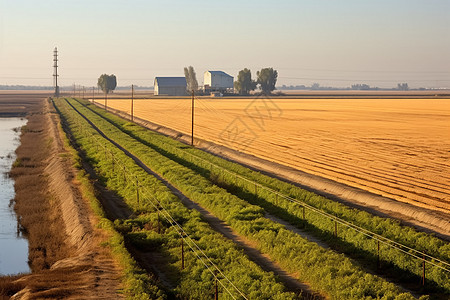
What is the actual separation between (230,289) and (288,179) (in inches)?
775

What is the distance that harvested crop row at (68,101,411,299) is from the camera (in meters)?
16.0

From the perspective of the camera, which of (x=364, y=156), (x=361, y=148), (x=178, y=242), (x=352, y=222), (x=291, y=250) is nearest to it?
(x=291, y=250)

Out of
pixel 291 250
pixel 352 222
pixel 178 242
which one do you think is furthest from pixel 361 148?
pixel 291 250

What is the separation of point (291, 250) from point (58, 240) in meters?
11.2

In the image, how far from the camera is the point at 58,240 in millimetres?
25453

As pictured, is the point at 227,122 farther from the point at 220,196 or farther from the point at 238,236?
the point at 238,236

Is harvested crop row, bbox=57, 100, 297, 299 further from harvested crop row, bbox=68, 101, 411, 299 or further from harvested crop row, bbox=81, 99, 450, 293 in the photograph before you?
harvested crop row, bbox=81, 99, 450, 293

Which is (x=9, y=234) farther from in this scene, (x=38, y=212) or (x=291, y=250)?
(x=291, y=250)

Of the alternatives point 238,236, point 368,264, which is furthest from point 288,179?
point 368,264

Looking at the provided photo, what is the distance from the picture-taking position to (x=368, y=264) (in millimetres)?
19719

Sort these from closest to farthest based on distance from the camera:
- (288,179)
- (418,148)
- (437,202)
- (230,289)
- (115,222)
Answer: (230,289) → (115,222) → (437,202) → (288,179) → (418,148)

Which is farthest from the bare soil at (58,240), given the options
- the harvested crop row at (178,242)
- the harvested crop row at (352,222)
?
the harvested crop row at (352,222)

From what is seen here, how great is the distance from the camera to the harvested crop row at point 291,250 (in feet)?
52.5

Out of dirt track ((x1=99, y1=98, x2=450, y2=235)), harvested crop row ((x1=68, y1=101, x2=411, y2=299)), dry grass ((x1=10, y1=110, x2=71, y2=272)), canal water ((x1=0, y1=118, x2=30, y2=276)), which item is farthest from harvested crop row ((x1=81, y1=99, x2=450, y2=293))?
canal water ((x1=0, y1=118, x2=30, y2=276))
